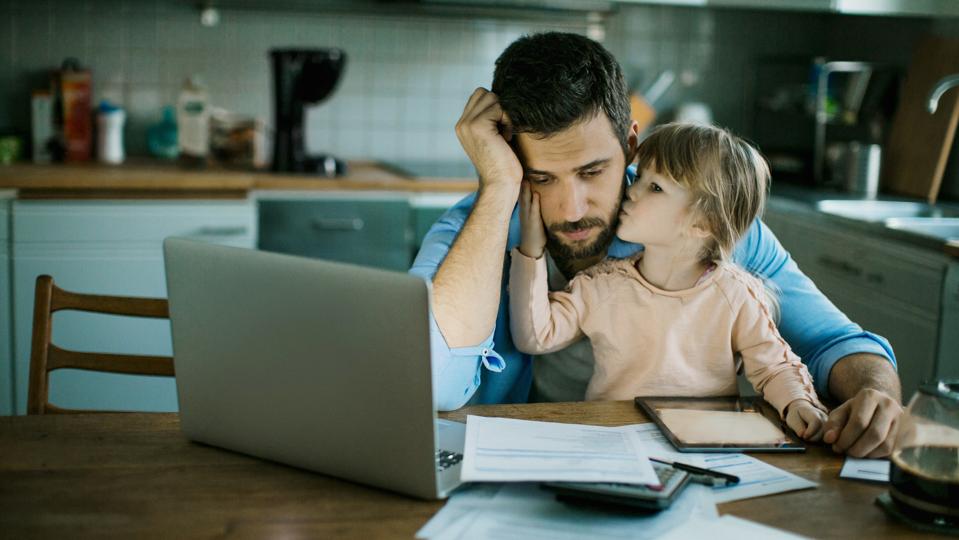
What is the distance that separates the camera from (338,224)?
127 inches

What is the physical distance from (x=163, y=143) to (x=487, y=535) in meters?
2.92

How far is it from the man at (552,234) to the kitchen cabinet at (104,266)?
1.51m

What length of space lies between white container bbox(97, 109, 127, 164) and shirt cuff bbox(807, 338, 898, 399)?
2.64 meters

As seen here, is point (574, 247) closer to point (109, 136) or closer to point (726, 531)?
point (726, 531)

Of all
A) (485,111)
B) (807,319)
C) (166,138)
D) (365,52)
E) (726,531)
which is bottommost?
(726,531)

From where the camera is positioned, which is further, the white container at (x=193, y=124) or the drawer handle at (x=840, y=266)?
the white container at (x=193, y=124)

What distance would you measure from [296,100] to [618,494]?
2.53m

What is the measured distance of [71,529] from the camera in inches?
41.7

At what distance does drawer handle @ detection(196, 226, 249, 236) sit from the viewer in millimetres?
3117

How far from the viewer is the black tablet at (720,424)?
133 cm

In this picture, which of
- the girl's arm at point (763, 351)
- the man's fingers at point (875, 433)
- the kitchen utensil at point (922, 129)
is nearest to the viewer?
the man's fingers at point (875, 433)

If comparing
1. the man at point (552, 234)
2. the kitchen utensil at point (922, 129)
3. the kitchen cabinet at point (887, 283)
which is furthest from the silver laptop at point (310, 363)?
the kitchen utensil at point (922, 129)

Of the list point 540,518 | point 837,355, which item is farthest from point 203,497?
point 837,355

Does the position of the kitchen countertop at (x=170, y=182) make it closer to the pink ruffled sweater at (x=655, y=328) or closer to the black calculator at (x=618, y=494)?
the pink ruffled sweater at (x=655, y=328)
